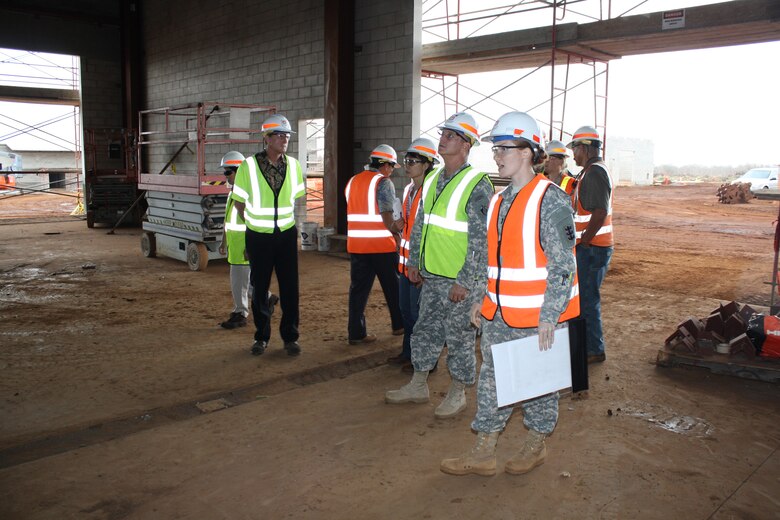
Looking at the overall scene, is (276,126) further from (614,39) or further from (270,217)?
(614,39)

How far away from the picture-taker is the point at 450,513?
10.5ft

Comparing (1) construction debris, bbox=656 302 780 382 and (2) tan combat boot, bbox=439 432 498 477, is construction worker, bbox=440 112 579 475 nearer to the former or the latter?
(2) tan combat boot, bbox=439 432 498 477

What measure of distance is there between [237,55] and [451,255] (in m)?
13.4

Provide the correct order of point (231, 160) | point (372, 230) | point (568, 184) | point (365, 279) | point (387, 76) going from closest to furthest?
1. point (372, 230)
2. point (365, 279)
3. point (568, 184)
4. point (231, 160)
5. point (387, 76)

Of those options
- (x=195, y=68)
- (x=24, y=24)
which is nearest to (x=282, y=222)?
(x=195, y=68)

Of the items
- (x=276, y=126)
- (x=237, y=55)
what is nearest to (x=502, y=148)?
(x=276, y=126)

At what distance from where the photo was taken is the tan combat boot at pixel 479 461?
3584mm

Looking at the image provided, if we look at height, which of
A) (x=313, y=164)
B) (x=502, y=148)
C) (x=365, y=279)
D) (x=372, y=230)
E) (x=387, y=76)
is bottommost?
(x=365, y=279)

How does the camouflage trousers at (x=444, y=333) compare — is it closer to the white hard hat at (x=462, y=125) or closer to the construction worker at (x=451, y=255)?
the construction worker at (x=451, y=255)

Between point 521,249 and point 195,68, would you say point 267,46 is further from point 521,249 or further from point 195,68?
point 521,249

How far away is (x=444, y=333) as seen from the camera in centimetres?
462

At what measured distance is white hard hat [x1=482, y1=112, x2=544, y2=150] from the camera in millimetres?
3365

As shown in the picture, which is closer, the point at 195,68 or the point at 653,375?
the point at 653,375

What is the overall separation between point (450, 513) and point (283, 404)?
190 cm
